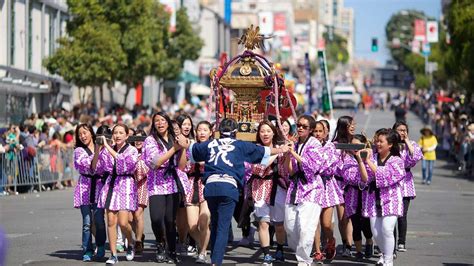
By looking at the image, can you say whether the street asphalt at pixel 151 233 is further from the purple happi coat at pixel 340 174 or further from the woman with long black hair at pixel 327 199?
the purple happi coat at pixel 340 174

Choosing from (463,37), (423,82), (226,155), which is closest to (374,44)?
(423,82)

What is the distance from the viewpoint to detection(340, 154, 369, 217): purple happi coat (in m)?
15.3

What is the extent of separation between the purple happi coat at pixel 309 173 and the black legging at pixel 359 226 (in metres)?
Answer: 1.52

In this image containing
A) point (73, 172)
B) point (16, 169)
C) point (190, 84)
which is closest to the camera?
point (16, 169)

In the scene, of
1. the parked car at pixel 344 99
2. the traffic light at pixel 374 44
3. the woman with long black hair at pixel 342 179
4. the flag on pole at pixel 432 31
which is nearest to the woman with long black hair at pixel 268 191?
the woman with long black hair at pixel 342 179

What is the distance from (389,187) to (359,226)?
1503 millimetres

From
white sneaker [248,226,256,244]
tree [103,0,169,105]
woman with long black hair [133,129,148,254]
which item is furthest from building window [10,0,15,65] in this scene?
woman with long black hair [133,129,148,254]

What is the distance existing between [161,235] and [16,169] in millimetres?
12734

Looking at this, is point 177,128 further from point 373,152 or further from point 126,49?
point 126,49

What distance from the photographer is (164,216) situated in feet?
48.5

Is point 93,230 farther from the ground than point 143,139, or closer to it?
closer to it

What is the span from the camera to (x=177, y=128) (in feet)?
50.2

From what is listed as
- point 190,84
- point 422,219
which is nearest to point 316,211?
point 422,219

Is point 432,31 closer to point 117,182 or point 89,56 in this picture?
point 89,56
